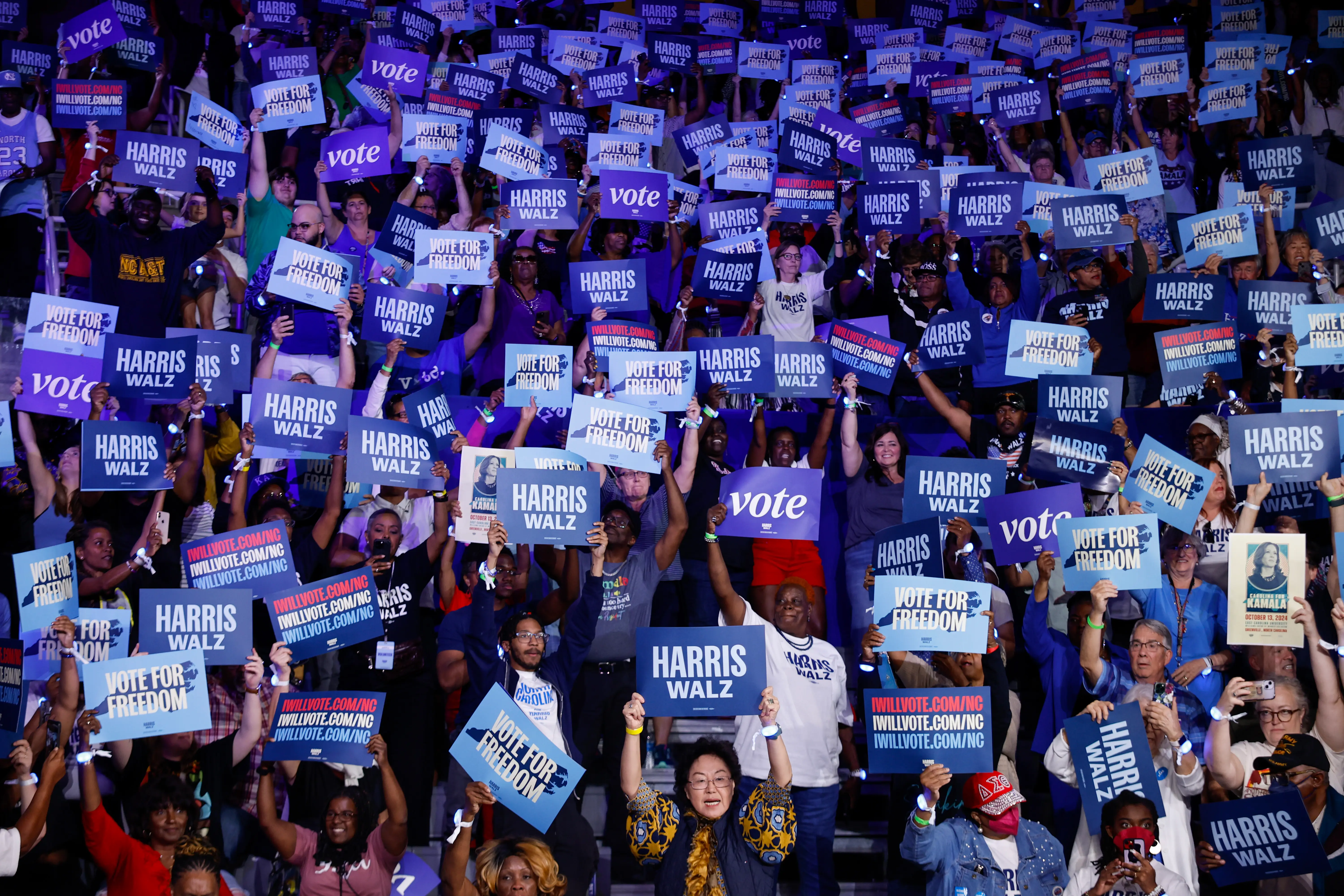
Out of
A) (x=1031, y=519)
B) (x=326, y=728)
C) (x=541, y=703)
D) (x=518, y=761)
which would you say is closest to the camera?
(x=518, y=761)

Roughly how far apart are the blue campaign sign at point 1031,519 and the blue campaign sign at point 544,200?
4217 millimetres

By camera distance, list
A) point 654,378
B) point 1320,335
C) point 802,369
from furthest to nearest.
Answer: point 802,369 < point 1320,335 < point 654,378

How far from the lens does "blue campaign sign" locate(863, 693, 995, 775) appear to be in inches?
228

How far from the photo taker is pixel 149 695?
19.1ft

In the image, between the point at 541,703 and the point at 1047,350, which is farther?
the point at 1047,350

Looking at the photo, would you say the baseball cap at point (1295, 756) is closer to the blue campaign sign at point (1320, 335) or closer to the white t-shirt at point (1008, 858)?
the white t-shirt at point (1008, 858)

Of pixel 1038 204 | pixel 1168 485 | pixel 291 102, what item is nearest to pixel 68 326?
pixel 291 102

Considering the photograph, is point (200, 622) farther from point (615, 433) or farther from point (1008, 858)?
point (1008, 858)

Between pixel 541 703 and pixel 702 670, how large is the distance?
0.78 meters

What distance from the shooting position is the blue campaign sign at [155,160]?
30.0 ft

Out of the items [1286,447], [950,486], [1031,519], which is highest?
[1286,447]

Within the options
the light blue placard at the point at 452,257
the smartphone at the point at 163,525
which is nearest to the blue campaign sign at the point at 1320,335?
the light blue placard at the point at 452,257

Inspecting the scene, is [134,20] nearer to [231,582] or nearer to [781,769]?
[231,582]

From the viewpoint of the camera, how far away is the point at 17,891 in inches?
224
